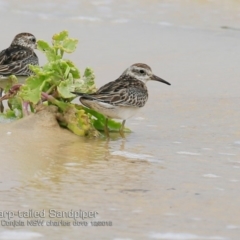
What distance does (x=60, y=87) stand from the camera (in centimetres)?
803

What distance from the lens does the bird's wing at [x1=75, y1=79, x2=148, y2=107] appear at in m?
8.31

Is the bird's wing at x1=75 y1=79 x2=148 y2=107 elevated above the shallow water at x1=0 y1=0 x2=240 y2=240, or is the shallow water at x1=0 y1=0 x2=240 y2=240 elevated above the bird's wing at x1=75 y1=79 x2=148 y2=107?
the bird's wing at x1=75 y1=79 x2=148 y2=107

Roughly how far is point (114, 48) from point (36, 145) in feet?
16.2

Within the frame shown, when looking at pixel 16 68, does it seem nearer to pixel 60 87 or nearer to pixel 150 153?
pixel 60 87

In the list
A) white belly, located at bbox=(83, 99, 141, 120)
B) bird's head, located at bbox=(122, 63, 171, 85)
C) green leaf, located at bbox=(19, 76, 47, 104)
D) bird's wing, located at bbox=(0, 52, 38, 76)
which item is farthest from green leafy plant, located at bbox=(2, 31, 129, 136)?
bird's wing, located at bbox=(0, 52, 38, 76)

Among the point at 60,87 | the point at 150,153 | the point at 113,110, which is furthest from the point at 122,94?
the point at 150,153

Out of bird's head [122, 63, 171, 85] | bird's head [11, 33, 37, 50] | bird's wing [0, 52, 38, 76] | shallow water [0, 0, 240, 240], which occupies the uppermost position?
bird's head [11, 33, 37, 50]

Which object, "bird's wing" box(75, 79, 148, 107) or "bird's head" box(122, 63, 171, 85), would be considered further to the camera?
"bird's head" box(122, 63, 171, 85)

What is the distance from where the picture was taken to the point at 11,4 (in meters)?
15.4

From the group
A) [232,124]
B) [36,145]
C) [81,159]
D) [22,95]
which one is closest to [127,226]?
[81,159]

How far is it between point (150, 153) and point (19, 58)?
3.05m

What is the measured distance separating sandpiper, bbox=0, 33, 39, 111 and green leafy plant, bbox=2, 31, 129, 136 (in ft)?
3.80

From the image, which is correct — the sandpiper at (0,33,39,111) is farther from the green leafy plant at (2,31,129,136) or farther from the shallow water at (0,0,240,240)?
the green leafy plant at (2,31,129,136)

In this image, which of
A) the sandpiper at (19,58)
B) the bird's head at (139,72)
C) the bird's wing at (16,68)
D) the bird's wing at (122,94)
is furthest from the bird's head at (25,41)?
the bird's wing at (122,94)
